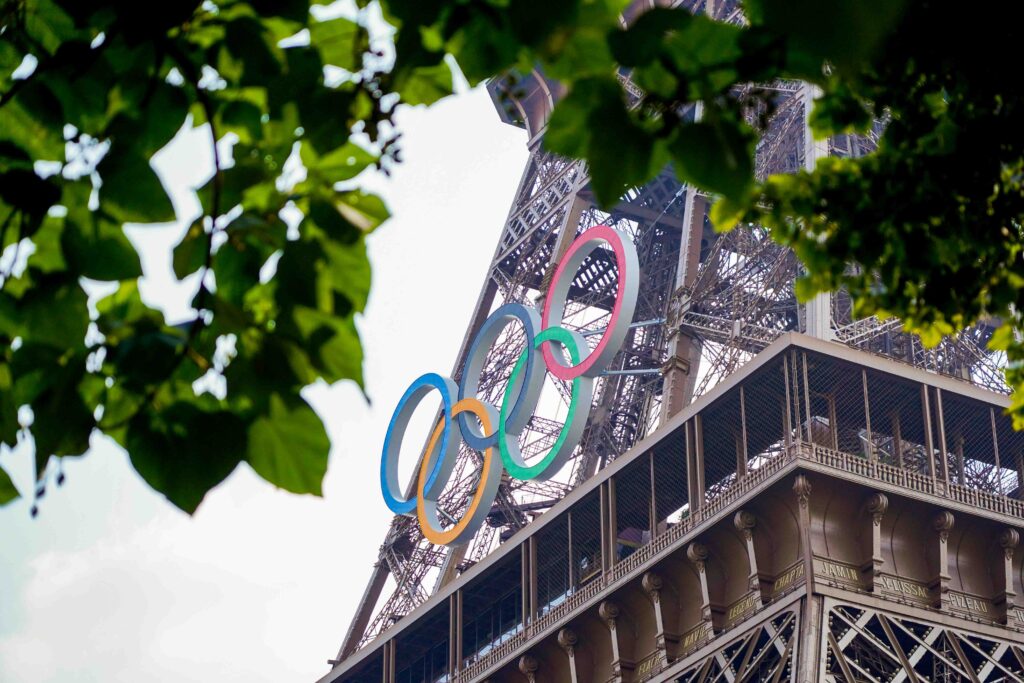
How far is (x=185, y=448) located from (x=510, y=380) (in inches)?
1398

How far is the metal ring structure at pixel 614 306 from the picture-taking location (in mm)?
34125

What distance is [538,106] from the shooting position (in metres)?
53.5

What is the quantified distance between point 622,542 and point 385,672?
8.55 meters

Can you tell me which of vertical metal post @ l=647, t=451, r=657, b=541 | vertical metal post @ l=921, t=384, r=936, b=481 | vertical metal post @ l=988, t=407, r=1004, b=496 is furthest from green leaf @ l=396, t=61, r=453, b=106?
vertical metal post @ l=647, t=451, r=657, b=541

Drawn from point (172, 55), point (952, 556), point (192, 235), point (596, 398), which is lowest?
point (192, 235)

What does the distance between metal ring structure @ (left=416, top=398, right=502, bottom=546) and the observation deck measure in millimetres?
1535

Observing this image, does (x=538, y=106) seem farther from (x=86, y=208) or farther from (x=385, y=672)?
(x=86, y=208)

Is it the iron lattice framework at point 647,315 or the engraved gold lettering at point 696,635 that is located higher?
the iron lattice framework at point 647,315

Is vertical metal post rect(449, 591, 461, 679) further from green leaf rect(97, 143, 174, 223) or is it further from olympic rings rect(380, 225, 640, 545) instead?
green leaf rect(97, 143, 174, 223)

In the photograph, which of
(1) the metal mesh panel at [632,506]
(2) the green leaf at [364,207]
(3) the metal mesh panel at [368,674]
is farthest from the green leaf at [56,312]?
(3) the metal mesh panel at [368,674]

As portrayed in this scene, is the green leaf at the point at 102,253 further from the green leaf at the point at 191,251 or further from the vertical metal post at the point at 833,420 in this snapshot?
the vertical metal post at the point at 833,420

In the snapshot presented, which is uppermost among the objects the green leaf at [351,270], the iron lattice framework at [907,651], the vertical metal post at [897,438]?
the vertical metal post at [897,438]

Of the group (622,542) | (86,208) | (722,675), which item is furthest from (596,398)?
(86,208)

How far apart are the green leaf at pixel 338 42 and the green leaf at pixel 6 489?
1.37m
